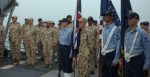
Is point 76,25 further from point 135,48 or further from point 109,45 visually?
point 135,48

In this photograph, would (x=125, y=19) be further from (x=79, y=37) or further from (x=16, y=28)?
(x=16, y=28)

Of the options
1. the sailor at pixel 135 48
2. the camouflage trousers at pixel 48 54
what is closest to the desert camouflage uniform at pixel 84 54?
the sailor at pixel 135 48

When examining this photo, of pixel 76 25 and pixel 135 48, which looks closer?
pixel 135 48

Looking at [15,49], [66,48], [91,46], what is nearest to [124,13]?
[91,46]

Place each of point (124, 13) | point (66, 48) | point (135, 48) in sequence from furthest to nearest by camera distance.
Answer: point (66, 48)
point (124, 13)
point (135, 48)

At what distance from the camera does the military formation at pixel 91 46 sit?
233 inches

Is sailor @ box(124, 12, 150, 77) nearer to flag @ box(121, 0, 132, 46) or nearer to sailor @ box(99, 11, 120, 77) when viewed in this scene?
flag @ box(121, 0, 132, 46)

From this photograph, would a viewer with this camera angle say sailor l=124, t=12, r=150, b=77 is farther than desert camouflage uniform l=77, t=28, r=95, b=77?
No

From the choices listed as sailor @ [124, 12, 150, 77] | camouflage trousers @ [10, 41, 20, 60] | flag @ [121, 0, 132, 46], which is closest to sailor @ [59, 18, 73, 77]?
flag @ [121, 0, 132, 46]

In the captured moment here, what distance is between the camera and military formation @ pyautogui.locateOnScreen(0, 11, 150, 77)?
19.5 feet

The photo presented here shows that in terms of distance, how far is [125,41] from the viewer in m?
6.09

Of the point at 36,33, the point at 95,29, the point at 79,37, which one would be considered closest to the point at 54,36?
the point at 36,33

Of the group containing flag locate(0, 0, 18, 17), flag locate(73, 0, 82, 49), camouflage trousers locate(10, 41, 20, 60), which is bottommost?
camouflage trousers locate(10, 41, 20, 60)

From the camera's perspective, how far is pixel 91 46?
7863mm
